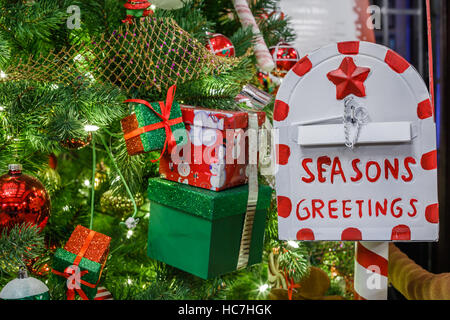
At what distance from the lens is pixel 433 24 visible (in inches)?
68.1

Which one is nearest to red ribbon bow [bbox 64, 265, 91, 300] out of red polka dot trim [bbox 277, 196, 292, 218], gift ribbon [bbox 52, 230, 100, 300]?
gift ribbon [bbox 52, 230, 100, 300]

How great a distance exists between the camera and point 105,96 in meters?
0.86

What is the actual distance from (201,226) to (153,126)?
8.2 inches

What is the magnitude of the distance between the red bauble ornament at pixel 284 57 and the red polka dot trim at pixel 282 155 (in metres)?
0.43

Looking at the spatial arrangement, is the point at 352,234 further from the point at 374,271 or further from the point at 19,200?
the point at 19,200

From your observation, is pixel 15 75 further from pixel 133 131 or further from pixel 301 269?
pixel 301 269

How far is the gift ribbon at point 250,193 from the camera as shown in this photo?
890mm

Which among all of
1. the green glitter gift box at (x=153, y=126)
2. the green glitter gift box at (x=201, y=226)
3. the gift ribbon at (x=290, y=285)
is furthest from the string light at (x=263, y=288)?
the green glitter gift box at (x=153, y=126)

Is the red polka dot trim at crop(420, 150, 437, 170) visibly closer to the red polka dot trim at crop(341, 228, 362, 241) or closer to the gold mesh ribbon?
the red polka dot trim at crop(341, 228, 362, 241)

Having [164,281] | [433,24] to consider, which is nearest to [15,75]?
[164,281]

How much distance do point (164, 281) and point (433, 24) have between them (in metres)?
1.40

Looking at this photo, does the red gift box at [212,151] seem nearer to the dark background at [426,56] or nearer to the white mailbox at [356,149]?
the white mailbox at [356,149]

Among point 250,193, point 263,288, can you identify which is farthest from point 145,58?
point 263,288

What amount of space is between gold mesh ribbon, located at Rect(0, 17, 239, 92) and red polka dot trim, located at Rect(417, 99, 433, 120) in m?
0.37
